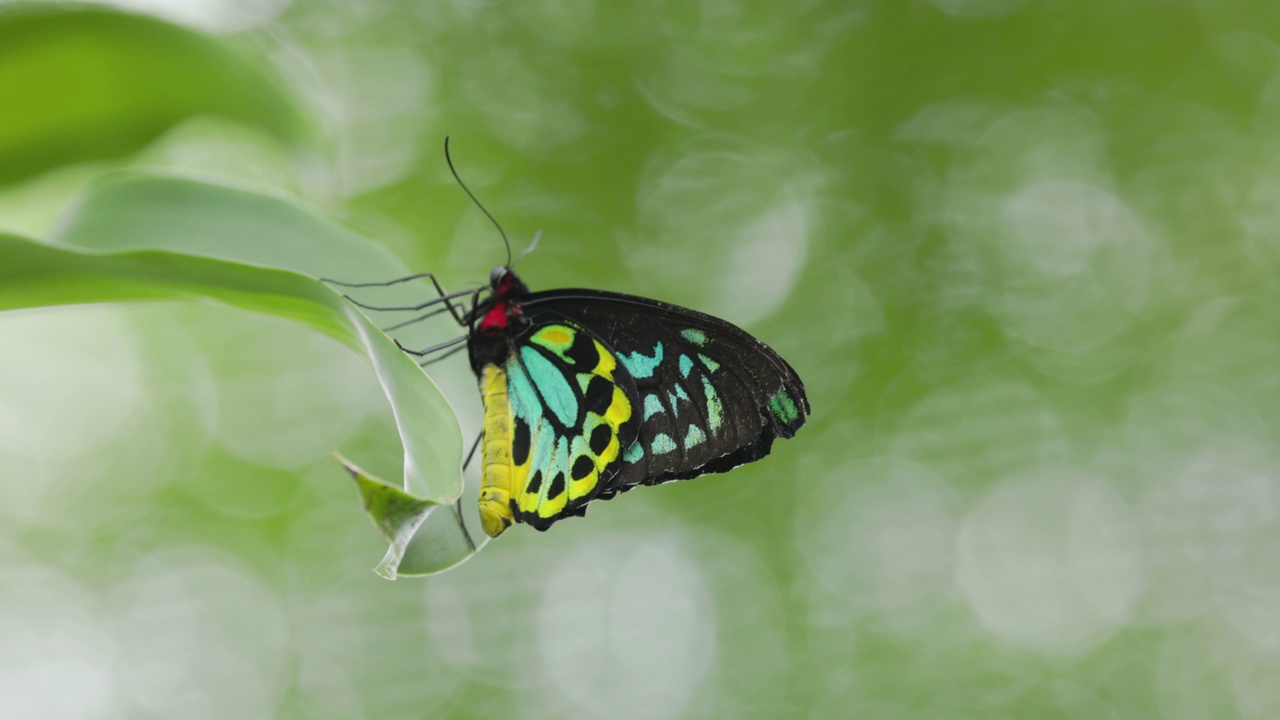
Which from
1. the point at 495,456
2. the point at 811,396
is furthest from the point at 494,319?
the point at 811,396

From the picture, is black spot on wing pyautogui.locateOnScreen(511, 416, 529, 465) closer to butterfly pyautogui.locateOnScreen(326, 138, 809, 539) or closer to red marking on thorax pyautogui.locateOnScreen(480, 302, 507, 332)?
butterfly pyautogui.locateOnScreen(326, 138, 809, 539)

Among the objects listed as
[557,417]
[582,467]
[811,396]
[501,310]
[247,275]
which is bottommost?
[247,275]

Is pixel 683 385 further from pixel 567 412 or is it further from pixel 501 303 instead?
pixel 501 303

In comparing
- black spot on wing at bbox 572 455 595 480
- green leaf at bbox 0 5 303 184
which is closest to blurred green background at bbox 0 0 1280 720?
black spot on wing at bbox 572 455 595 480

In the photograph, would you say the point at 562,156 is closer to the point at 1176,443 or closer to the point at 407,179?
the point at 407,179

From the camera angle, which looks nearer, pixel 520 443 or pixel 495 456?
pixel 495 456

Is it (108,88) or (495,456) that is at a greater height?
(108,88)

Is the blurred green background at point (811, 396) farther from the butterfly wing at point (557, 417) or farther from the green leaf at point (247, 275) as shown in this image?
the green leaf at point (247, 275)

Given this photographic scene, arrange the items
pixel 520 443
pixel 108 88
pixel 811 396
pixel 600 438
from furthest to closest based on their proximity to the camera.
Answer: pixel 811 396 < pixel 600 438 < pixel 520 443 < pixel 108 88
